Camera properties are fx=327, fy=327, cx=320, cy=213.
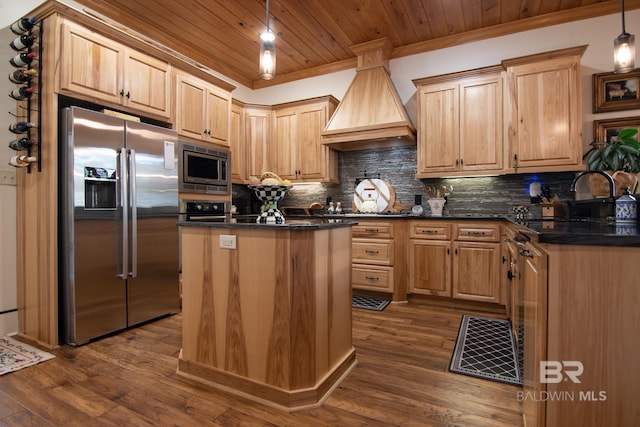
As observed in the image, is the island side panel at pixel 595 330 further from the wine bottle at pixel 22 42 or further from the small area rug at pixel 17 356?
the wine bottle at pixel 22 42

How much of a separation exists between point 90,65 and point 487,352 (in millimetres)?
3627

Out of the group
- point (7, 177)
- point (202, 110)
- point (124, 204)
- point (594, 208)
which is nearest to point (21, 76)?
point (7, 177)

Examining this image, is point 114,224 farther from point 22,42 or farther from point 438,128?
point 438,128

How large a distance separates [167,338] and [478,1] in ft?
13.5

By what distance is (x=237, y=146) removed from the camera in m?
4.50

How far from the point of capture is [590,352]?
3.34ft

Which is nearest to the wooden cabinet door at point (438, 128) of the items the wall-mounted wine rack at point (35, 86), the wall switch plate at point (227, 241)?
the wall switch plate at point (227, 241)

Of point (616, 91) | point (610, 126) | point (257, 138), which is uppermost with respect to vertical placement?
point (616, 91)

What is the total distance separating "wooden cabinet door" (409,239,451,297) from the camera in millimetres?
3334

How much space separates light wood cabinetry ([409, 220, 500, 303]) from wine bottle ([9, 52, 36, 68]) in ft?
11.5

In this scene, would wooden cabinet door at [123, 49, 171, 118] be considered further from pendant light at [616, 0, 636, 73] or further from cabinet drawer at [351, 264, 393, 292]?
pendant light at [616, 0, 636, 73]

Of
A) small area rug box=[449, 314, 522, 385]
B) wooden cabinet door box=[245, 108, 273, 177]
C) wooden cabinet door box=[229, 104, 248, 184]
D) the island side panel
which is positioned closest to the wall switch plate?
the island side panel

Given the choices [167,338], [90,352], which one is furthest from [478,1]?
[90,352]

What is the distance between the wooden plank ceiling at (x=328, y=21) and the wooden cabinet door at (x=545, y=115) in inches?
25.4
